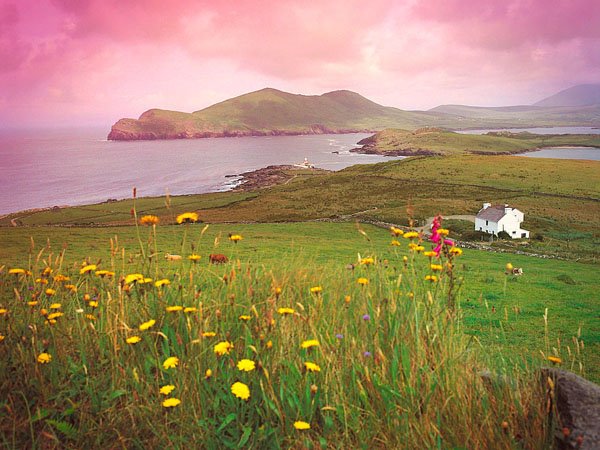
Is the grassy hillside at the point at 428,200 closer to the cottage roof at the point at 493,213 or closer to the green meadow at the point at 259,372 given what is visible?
the cottage roof at the point at 493,213

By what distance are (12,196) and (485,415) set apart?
115378 mm

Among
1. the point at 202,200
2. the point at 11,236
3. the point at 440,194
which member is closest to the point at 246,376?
the point at 11,236

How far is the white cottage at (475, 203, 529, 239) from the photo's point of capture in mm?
41750

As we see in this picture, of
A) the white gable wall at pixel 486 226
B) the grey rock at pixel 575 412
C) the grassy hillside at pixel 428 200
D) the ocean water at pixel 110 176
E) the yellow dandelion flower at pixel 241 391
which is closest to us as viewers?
the grey rock at pixel 575 412

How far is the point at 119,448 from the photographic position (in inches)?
153

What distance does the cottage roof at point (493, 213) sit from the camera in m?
41.9

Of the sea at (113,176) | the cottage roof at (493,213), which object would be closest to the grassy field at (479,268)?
the cottage roof at (493,213)

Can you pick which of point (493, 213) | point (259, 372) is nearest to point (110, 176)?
point (493, 213)

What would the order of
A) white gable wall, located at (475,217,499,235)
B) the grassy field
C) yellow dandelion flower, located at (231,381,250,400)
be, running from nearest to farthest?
yellow dandelion flower, located at (231,381,250,400) → the grassy field → white gable wall, located at (475,217,499,235)

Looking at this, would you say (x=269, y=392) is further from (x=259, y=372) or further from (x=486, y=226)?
(x=486, y=226)

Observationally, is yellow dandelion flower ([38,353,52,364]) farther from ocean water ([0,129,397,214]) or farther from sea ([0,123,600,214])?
ocean water ([0,129,397,214])

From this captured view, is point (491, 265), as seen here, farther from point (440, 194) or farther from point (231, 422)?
point (440, 194)

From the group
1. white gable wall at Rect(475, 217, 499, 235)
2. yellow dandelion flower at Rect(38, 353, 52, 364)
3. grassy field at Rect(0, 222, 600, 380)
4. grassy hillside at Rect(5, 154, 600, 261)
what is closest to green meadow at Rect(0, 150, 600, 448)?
yellow dandelion flower at Rect(38, 353, 52, 364)

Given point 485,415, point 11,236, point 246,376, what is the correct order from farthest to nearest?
point 11,236 → point 246,376 → point 485,415
